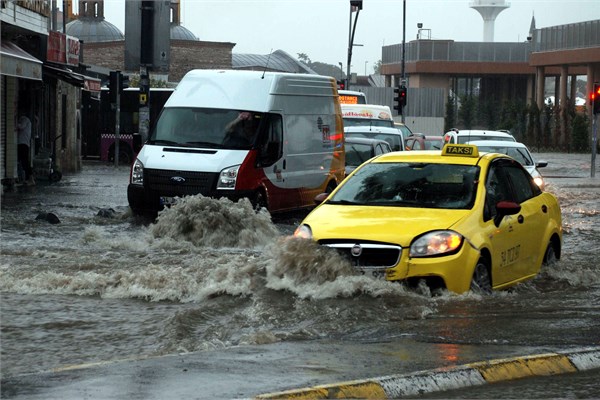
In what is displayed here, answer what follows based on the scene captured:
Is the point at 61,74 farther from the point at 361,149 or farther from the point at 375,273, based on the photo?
the point at 375,273

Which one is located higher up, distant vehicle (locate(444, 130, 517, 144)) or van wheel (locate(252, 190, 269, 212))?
distant vehicle (locate(444, 130, 517, 144))

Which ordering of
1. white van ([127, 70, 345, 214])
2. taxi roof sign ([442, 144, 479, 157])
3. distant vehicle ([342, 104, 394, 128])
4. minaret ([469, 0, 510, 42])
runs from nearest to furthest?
1. taxi roof sign ([442, 144, 479, 157])
2. white van ([127, 70, 345, 214])
3. distant vehicle ([342, 104, 394, 128])
4. minaret ([469, 0, 510, 42])

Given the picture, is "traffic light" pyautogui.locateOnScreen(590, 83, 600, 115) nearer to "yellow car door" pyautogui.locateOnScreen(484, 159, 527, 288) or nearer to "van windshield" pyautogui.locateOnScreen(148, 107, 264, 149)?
"van windshield" pyautogui.locateOnScreen(148, 107, 264, 149)

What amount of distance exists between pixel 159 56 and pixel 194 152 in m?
12.1

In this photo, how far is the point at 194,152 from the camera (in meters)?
18.5

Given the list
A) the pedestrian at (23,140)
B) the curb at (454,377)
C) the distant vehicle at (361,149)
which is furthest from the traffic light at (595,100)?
the curb at (454,377)

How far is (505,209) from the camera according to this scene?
36.7ft

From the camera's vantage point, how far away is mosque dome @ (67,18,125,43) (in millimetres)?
119000

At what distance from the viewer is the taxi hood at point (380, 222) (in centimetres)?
1058

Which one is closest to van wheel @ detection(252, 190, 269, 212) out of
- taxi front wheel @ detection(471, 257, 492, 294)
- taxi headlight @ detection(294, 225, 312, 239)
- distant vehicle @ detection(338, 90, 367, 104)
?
taxi headlight @ detection(294, 225, 312, 239)

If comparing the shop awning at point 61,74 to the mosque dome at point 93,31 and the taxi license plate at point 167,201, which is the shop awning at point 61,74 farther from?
the mosque dome at point 93,31

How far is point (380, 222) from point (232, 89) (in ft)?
29.4

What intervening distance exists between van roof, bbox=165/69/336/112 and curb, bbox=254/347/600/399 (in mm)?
11413

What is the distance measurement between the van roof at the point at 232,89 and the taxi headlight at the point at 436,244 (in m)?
8.90
